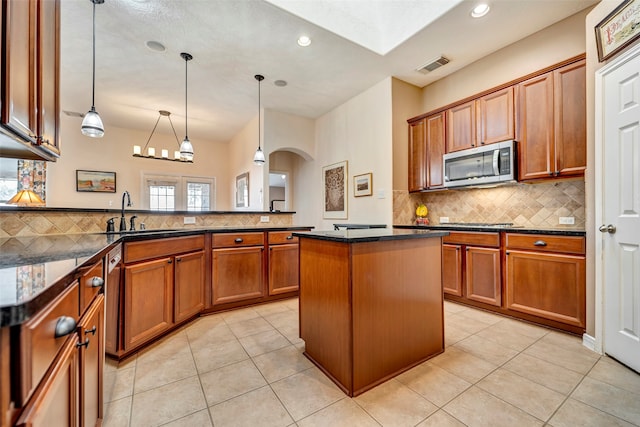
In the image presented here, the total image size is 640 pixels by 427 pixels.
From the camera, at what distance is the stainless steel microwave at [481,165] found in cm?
288

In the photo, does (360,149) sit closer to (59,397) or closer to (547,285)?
(547,285)

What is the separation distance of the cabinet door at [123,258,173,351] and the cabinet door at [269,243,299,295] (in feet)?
3.60

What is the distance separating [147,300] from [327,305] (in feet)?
4.66

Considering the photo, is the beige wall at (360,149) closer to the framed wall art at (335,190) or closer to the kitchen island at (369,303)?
the framed wall art at (335,190)

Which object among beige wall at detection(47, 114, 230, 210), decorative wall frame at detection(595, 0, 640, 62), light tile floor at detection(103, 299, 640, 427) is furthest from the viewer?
beige wall at detection(47, 114, 230, 210)

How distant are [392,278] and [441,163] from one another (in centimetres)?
243

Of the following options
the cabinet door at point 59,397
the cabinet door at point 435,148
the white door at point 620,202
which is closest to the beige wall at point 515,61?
the cabinet door at point 435,148

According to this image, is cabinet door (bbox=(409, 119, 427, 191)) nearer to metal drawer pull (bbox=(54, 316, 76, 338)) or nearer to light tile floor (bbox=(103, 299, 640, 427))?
light tile floor (bbox=(103, 299, 640, 427))

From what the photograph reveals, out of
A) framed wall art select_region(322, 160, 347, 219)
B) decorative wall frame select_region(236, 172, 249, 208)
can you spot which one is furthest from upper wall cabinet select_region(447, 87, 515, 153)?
decorative wall frame select_region(236, 172, 249, 208)

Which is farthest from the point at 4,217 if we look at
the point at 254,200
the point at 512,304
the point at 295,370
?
the point at 512,304

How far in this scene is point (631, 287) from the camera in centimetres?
180

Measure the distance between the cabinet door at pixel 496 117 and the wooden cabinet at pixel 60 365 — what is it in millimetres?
3646

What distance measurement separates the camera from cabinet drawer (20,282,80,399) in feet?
1.74

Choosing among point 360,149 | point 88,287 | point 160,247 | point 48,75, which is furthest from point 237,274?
point 360,149
